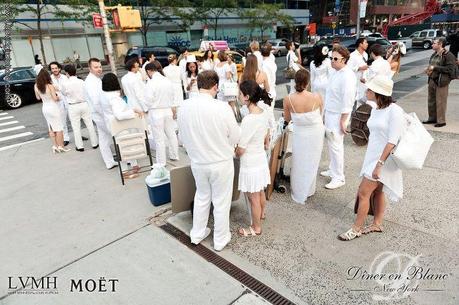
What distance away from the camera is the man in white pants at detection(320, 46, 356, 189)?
13.6 feet

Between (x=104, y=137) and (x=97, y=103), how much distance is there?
616 millimetres

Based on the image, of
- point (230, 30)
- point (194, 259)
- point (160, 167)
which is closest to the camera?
point (194, 259)

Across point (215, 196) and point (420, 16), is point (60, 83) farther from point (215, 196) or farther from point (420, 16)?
point (420, 16)

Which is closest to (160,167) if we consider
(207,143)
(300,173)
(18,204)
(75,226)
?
(75,226)

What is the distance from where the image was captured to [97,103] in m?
5.65

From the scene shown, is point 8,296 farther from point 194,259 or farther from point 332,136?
point 332,136

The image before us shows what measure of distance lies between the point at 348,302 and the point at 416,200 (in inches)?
84.8

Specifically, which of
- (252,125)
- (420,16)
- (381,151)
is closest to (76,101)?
(252,125)

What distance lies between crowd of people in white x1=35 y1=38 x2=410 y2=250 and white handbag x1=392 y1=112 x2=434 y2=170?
0.26ft

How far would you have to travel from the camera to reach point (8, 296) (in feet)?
9.77

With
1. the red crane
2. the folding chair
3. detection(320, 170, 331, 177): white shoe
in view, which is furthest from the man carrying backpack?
the red crane

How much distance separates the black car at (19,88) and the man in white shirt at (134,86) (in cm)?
879

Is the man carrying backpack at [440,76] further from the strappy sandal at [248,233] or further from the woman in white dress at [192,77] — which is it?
the strappy sandal at [248,233]

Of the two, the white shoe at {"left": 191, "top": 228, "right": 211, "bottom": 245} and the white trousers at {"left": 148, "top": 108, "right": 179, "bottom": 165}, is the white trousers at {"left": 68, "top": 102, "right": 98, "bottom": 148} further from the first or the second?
the white shoe at {"left": 191, "top": 228, "right": 211, "bottom": 245}
